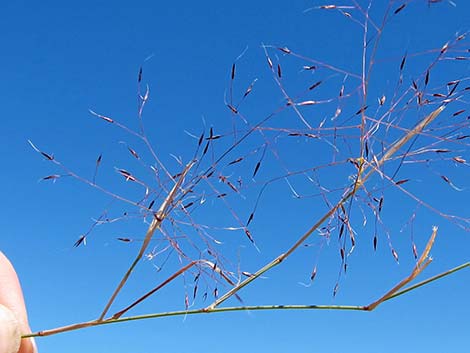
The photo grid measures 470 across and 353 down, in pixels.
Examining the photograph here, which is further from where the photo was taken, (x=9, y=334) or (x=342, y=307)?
(x=9, y=334)

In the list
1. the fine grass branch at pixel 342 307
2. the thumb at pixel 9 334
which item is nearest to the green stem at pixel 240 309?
the fine grass branch at pixel 342 307

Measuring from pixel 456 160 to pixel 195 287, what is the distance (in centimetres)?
53

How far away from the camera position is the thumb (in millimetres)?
1341

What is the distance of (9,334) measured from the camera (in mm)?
1360

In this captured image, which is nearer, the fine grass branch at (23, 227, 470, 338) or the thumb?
the fine grass branch at (23, 227, 470, 338)

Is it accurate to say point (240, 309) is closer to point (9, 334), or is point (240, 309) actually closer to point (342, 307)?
point (342, 307)

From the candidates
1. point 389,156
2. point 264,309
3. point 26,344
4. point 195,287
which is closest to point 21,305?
point 26,344

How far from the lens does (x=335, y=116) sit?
111 centimetres

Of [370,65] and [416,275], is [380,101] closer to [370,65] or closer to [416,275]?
[370,65]

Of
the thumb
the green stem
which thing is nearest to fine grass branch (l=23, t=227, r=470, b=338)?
the green stem

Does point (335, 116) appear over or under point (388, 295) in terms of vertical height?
over

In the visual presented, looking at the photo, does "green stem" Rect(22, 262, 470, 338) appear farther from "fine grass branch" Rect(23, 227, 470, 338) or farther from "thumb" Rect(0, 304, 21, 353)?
"thumb" Rect(0, 304, 21, 353)

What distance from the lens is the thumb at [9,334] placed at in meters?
1.34

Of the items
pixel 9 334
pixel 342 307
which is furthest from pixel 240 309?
pixel 9 334
